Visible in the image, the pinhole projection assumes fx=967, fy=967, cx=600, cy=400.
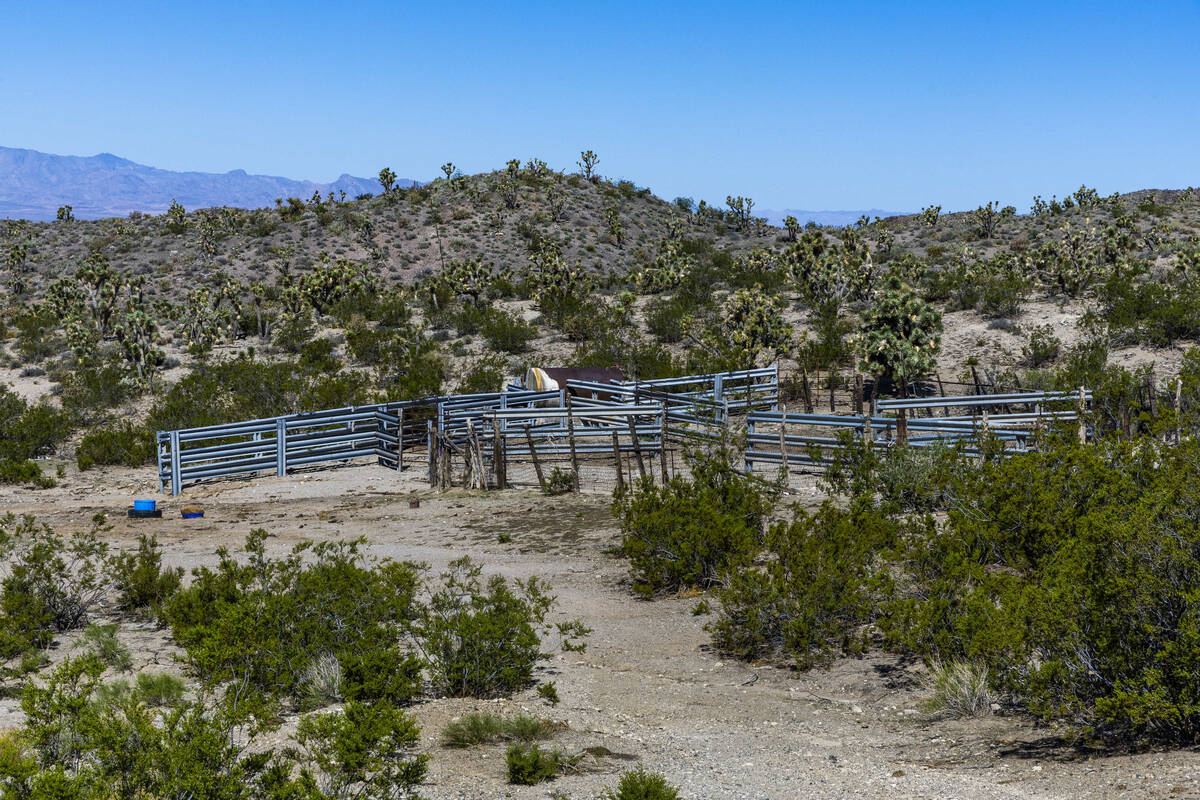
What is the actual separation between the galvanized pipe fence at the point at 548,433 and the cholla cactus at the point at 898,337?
239cm

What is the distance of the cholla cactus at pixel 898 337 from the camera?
29.3m

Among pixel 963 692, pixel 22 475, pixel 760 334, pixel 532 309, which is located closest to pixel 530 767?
pixel 963 692

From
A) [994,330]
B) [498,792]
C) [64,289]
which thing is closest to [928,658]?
[498,792]

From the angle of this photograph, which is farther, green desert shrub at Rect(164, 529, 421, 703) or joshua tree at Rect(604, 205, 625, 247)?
joshua tree at Rect(604, 205, 625, 247)

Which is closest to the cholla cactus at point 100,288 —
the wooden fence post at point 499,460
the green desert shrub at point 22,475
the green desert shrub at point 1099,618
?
the green desert shrub at point 22,475

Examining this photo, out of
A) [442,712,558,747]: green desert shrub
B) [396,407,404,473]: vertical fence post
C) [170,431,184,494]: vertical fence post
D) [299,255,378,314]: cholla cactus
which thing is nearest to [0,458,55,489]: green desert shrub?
[170,431,184,494]: vertical fence post

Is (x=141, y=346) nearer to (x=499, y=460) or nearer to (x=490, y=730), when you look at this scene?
(x=499, y=460)

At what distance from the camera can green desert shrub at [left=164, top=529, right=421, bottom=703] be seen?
8.06m

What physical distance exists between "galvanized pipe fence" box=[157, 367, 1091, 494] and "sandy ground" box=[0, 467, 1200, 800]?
4590mm

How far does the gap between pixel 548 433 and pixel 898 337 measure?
13.4m

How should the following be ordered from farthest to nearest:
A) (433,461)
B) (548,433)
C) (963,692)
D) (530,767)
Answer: (548,433)
(433,461)
(963,692)
(530,767)

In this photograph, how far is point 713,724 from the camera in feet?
26.3

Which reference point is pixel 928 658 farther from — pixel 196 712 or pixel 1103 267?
pixel 1103 267

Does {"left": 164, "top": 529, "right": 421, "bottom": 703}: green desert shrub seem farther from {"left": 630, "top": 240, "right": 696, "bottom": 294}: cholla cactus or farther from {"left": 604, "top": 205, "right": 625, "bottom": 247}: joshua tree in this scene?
{"left": 604, "top": 205, "right": 625, "bottom": 247}: joshua tree
